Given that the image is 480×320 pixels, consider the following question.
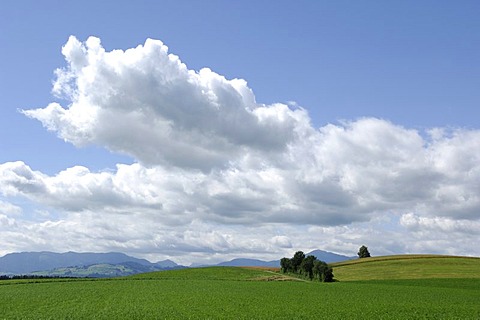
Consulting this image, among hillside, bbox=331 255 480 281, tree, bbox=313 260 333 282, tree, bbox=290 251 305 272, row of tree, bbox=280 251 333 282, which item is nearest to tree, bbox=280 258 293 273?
row of tree, bbox=280 251 333 282

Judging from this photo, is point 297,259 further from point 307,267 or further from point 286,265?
point 307,267

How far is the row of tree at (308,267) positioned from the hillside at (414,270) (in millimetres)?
6097

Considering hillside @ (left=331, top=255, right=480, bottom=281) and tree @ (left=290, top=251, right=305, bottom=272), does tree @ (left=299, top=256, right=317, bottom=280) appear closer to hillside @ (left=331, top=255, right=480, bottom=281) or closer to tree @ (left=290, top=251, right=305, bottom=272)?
tree @ (left=290, top=251, right=305, bottom=272)

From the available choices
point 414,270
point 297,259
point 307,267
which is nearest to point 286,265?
point 297,259

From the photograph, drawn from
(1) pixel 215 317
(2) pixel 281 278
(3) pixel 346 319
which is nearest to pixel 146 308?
(1) pixel 215 317

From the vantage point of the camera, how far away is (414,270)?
12606cm

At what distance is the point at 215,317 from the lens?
4372cm

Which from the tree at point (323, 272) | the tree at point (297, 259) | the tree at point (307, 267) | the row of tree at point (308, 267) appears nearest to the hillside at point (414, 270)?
the tree at point (323, 272)

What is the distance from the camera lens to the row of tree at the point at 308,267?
398 ft

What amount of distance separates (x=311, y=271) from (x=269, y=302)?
251 ft

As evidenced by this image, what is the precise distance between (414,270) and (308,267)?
28135 millimetres

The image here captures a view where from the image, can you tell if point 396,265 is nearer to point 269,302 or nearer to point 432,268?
point 432,268

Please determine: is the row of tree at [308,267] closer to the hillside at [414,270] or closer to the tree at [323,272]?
the tree at [323,272]

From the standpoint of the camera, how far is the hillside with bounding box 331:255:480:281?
11601 cm
